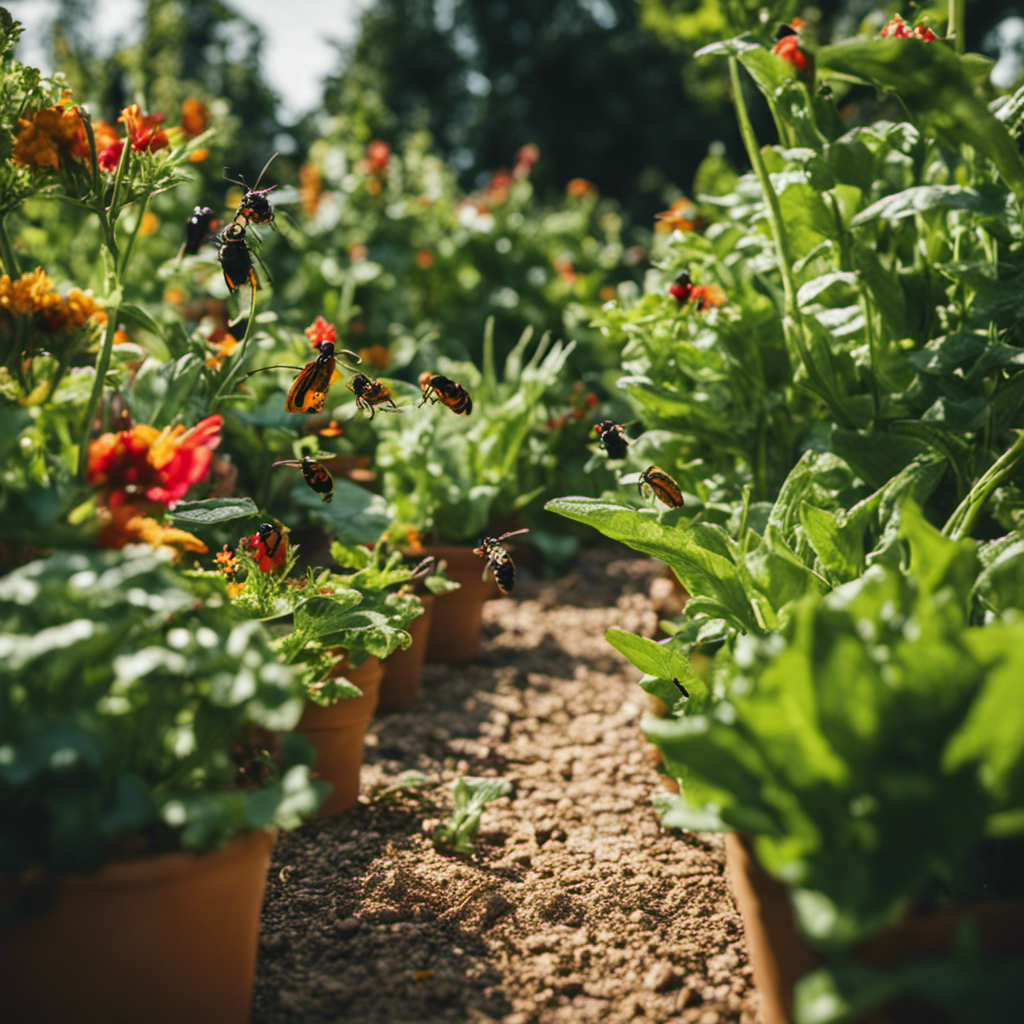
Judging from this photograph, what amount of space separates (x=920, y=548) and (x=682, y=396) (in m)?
1.09

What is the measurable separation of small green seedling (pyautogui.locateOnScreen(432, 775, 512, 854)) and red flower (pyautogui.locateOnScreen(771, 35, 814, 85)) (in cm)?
155

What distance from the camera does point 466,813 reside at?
69.6 inches

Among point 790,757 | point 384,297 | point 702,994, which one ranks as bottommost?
point 702,994

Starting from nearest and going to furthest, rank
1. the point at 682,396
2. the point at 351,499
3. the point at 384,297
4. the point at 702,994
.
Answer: the point at 702,994 → the point at 682,396 → the point at 351,499 → the point at 384,297

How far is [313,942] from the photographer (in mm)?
1440

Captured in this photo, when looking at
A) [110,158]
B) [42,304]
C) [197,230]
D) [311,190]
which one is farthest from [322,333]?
[311,190]

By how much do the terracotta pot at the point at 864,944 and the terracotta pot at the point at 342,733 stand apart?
2.86ft

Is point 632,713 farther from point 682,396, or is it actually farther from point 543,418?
point 543,418

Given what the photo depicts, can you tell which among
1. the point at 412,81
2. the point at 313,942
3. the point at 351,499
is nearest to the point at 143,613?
the point at 313,942

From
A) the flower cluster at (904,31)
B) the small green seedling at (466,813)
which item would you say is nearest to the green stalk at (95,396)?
the small green seedling at (466,813)

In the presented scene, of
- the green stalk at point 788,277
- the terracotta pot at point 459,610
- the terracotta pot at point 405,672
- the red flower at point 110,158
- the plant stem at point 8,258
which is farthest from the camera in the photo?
the terracotta pot at point 459,610

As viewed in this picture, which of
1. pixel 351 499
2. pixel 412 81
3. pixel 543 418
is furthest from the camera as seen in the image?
pixel 412 81

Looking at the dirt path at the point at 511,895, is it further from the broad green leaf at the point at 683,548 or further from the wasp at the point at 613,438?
the wasp at the point at 613,438

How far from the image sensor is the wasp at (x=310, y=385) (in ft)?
5.57
